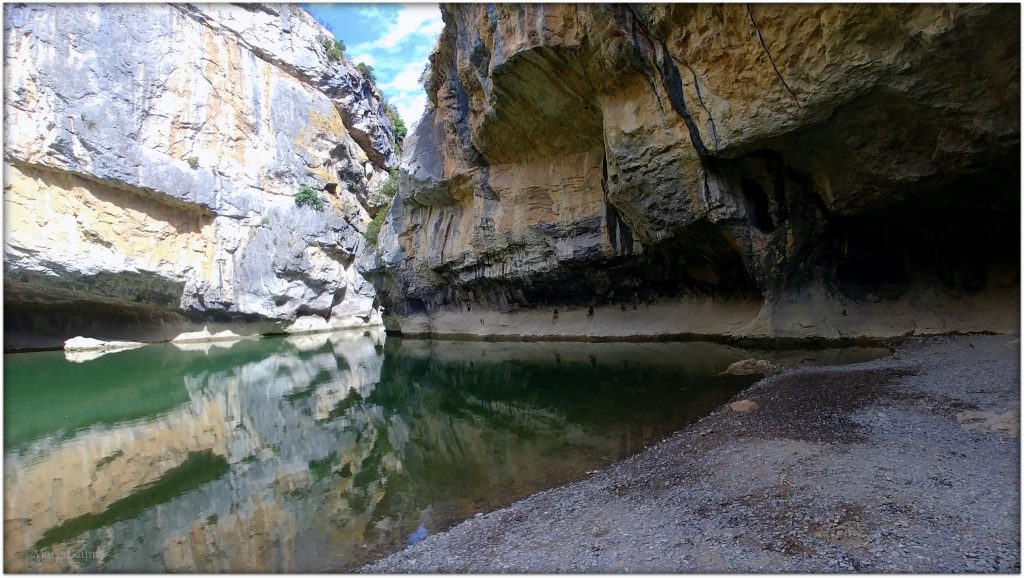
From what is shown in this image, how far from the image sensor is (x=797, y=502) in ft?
13.5

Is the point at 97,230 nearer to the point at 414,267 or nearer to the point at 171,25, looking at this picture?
the point at 171,25

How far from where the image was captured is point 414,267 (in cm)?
2694

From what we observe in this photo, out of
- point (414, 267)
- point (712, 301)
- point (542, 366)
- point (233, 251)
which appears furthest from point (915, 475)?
point (233, 251)

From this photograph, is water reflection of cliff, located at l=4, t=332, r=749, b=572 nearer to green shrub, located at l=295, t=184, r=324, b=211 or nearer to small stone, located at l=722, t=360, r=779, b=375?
small stone, located at l=722, t=360, r=779, b=375

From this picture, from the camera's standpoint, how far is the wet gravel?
3334mm

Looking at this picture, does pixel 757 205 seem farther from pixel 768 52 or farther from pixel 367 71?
pixel 367 71

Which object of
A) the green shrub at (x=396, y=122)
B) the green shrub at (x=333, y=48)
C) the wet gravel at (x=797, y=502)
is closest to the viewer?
the wet gravel at (x=797, y=502)

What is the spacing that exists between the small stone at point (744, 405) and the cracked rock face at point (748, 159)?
6454mm

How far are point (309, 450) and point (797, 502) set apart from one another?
7054 mm

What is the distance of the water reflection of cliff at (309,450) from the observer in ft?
17.1

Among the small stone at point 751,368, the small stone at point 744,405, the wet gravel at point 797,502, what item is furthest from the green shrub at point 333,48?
the wet gravel at point 797,502

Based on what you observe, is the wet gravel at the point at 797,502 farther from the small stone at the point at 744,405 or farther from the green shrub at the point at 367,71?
the green shrub at the point at 367,71

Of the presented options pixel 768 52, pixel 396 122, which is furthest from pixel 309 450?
pixel 396 122

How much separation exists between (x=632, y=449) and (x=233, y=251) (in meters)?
34.5
